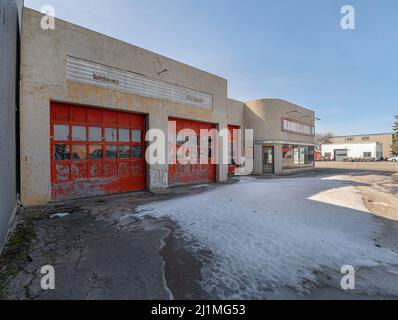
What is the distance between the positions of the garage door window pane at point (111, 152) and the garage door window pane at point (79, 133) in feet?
3.13

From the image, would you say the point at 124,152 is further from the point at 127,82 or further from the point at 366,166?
the point at 366,166

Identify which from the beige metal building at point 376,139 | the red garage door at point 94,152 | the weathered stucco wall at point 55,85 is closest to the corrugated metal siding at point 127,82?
the weathered stucco wall at point 55,85

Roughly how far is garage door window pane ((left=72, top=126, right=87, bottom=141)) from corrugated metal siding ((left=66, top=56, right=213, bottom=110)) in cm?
172

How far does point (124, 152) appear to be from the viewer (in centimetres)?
938

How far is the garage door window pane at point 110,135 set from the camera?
8.82 metres

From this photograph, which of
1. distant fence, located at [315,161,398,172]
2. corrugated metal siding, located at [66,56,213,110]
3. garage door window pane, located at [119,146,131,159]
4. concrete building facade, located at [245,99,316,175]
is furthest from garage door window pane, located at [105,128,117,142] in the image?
distant fence, located at [315,161,398,172]

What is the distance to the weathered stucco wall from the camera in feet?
22.1

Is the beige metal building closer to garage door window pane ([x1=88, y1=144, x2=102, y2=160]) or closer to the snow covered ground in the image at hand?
the snow covered ground

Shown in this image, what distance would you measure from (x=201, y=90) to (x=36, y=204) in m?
9.38

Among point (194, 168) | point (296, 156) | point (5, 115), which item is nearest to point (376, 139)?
point (296, 156)
